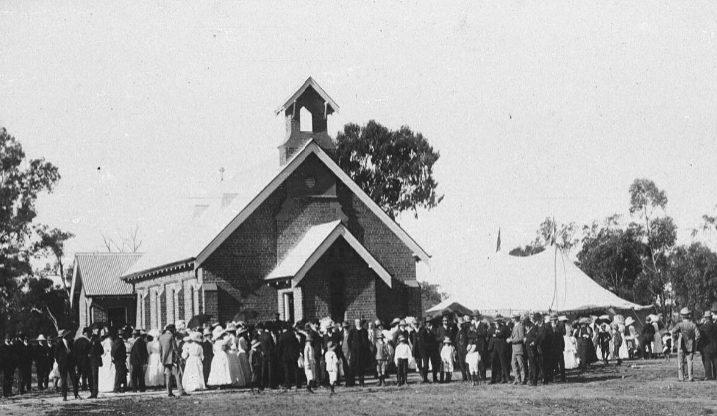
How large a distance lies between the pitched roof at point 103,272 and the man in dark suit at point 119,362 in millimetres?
28893

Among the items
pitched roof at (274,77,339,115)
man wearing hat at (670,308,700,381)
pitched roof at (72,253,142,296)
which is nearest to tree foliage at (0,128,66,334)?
pitched roof at (72,253,142,296)

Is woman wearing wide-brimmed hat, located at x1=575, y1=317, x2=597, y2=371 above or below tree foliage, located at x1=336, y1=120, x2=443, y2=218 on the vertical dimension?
below

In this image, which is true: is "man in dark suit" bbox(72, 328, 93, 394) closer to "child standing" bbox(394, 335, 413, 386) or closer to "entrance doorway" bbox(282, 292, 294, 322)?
"child standing" bbox(394, 335, 413, 386)

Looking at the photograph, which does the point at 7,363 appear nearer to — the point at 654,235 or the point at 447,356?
the point at 447,356

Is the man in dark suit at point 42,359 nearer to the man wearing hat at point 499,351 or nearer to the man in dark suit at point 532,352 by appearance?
the man wearing hat at point 499,351

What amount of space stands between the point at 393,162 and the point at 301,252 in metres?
34.7

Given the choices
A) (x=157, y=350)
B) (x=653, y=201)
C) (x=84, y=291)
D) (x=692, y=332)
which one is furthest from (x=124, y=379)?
(x=653, y=201)

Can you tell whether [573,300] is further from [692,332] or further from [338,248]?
[692,332]

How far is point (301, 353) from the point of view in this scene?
90.3 feet

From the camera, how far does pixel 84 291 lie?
57375 millimetres

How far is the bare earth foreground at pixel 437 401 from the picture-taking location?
65.4 feet

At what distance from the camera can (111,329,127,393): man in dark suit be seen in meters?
27.9

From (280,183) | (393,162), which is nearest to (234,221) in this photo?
(280,183)

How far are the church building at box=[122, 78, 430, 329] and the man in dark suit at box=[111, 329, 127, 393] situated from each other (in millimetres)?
10810
